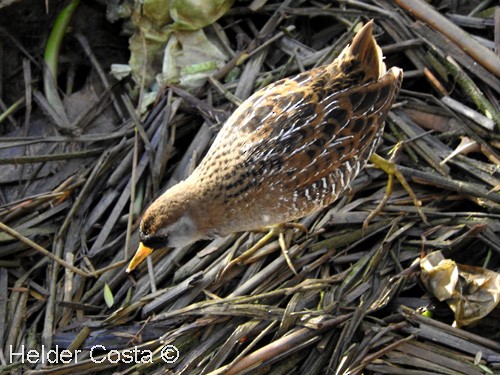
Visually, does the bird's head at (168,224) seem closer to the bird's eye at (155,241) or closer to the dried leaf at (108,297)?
the bird's eye at (155,241)

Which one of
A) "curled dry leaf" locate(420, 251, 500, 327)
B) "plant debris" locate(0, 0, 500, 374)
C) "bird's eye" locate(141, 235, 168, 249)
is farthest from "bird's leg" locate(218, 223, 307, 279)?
"curled dry leaf" locate(420, 251, 500, 327)

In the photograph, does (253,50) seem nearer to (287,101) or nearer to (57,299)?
(287,101)

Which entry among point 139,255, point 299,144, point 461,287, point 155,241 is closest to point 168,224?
point 155,241

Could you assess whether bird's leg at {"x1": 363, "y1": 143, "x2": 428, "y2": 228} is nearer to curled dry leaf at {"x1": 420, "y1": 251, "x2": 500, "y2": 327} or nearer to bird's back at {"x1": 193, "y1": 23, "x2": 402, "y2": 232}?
bird's back at {"x1": 193, "y1": 23, "x2": 402, "y2": 232}

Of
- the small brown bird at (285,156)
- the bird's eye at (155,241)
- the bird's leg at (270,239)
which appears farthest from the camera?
the bird's leg at (270,239)

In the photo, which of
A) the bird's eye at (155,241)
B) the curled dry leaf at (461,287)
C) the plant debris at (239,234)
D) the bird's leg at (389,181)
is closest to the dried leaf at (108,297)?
the plant debris at (239,234)

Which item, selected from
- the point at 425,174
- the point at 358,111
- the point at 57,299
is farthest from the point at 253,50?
the point at 57,299
